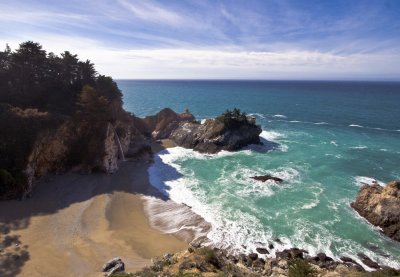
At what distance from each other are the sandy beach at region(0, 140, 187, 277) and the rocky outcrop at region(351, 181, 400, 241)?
20788mm

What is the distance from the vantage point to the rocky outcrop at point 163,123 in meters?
67.5

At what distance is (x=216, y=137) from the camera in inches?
2265

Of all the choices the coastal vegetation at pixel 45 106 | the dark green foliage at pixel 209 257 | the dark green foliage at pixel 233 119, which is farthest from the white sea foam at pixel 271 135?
the dark green foliage at pixel 209 257

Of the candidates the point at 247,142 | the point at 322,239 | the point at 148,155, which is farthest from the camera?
the point at 247,142

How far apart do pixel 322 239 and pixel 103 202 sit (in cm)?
2468

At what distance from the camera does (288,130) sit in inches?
2975

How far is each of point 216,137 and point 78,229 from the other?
111 ft

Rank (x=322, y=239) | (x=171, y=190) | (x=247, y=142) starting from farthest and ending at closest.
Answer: (x=247, y=142) → (x=171, y=190) → (x=322, y=239)

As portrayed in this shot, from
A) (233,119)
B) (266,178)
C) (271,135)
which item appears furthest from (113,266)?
(271,135)

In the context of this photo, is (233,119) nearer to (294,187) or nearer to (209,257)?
(294,187)

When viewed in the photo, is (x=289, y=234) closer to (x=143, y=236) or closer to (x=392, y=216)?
(x=392, y=216)

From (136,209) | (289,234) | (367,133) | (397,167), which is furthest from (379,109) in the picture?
(136,209)

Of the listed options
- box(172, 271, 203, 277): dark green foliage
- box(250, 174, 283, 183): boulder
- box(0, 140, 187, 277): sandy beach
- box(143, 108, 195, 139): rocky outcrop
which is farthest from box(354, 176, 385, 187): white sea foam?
box(143, 108, 195, 139): rocky outcrop

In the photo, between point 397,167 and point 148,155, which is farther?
point 148,155
